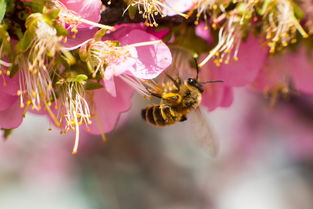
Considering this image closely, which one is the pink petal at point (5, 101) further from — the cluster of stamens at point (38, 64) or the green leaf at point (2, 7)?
the green leaf at point (2, 7)

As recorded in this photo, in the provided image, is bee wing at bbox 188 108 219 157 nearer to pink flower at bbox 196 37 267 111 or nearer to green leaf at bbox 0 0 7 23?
pink flower at bbox 196 37 267 111

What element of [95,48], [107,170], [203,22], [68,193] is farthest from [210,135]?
[68,193]

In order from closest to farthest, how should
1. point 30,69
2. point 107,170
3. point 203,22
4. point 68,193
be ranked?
point 30,69, point 203,22, point 107,170, point 68,193

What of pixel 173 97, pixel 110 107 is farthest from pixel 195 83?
pixel 110 107

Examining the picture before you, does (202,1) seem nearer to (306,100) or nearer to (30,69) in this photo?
(30,69)

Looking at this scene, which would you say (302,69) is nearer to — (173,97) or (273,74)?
(273,74)

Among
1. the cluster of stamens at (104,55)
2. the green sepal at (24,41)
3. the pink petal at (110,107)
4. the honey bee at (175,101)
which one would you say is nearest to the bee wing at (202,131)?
the honey bee at (175,101)
